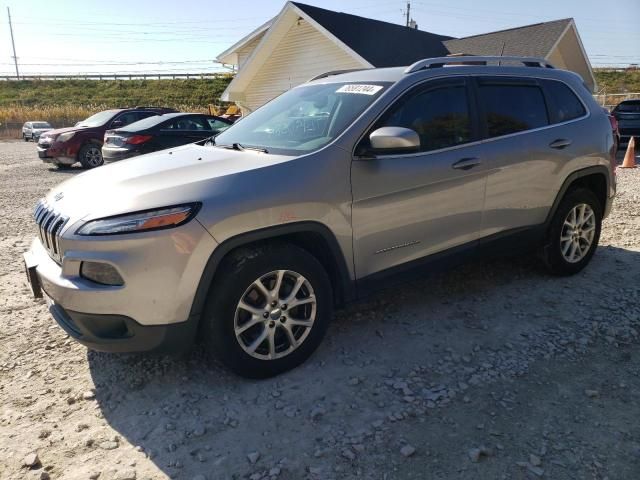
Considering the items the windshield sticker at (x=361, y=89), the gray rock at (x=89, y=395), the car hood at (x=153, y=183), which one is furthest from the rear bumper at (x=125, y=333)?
the windshield sticker at (x=361, y=89)

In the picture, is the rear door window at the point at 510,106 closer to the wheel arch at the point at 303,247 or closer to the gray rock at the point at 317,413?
the wheel arch at the point at 303,247

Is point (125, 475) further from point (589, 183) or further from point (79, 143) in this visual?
point (79, 143)

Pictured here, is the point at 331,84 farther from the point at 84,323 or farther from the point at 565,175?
the point at 84,323

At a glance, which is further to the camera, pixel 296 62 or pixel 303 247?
pixel 296 62

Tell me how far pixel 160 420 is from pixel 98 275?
2.75 feet

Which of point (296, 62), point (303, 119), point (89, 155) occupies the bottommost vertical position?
point (89, 155)

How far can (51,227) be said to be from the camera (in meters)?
2.77

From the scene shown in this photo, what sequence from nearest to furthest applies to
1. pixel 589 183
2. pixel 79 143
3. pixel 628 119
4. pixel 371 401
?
1. pixel 371 401
2. pixel 589 183
3. pixel 79 143
4. pixel 628 119

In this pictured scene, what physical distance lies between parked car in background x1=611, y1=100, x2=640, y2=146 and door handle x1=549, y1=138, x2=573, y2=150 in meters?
13.3

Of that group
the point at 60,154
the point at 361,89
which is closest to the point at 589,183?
the point at 361,89

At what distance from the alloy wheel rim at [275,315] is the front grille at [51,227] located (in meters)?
1.04

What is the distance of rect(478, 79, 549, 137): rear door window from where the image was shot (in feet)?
12.5

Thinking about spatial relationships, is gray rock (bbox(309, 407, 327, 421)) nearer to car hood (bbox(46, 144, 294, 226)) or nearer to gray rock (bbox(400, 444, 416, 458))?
gray rock (bbox(400, 444, 416, 458))

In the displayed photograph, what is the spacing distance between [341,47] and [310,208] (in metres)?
12.7
